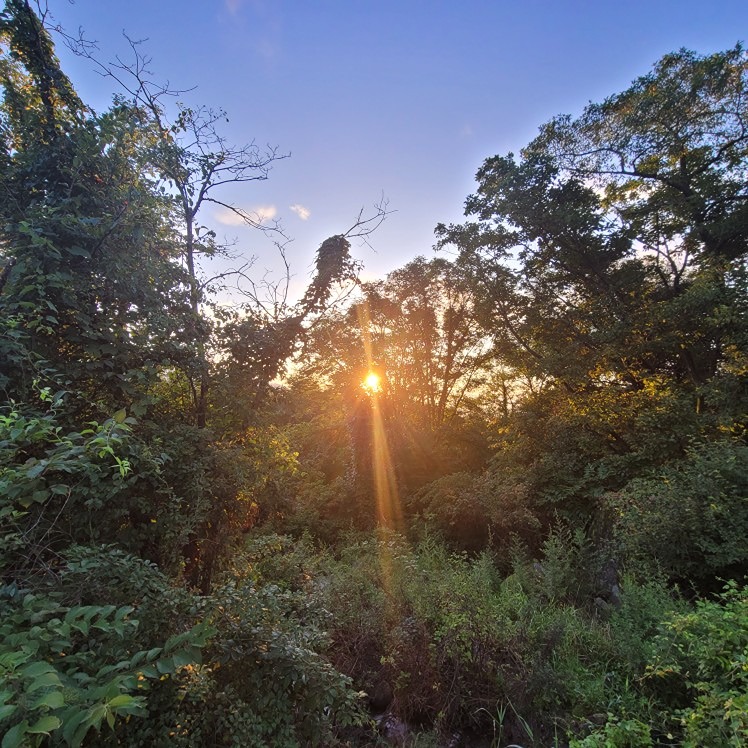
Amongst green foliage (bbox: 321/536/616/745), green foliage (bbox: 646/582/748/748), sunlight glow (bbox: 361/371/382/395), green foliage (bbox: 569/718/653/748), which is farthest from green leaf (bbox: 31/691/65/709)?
sunlight glow (bbox: 361/371/382/395)

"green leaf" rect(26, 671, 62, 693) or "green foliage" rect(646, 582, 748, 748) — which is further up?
"green leaf" rect(26, 671, 62, 693)

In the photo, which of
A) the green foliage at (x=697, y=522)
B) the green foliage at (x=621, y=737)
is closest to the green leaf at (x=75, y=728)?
the green foliage at (x=621, y=737)

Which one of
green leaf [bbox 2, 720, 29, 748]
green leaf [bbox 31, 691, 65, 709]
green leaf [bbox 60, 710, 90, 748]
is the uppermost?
green leaf [bbox 31, 691, 65, 709]

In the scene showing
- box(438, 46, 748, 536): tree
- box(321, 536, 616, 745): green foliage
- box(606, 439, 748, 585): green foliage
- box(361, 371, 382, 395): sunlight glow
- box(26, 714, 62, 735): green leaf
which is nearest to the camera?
box(26, 714, 62, 735): green leaf

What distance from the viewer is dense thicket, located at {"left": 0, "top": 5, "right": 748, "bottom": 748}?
1.79 meters

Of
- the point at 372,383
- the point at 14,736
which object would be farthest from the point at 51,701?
the point at 372,383

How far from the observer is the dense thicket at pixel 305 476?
5.88ft

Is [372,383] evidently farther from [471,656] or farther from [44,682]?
[44,682]

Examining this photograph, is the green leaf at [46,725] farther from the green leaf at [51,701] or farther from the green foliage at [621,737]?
the green foliage at [621,737]

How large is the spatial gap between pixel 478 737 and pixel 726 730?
5.84 ft

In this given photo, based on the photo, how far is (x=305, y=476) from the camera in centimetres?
488

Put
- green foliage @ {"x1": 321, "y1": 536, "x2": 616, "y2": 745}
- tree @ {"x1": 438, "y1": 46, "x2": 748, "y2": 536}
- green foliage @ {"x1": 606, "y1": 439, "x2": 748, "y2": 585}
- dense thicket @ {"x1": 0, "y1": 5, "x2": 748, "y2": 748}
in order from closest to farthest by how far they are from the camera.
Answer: dense thicket @ {"x1": 0, "y1": 5, "x2": 748, "y2": 748}
green foliage @ {"x1": 321, "y1": 536, "x2": 616, "y2": 745}
green foliage @ {"x1": 606, "y1": 439, "x2": 748, "y2": 585}
tree @ {"x1": 438, "y1": 46, "x2": 748, "y2": 536}

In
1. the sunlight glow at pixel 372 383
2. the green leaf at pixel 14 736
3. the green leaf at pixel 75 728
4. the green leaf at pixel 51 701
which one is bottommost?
the green leaf at pixel 75 728

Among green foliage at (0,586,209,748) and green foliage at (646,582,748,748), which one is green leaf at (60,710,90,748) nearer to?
green foliage at (0,586,209,748)
